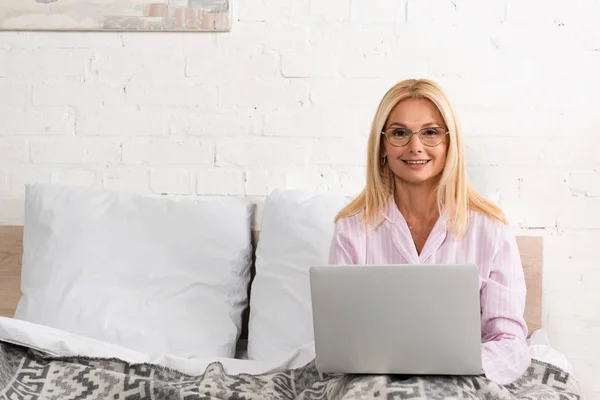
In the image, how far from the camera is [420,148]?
161 centimetres

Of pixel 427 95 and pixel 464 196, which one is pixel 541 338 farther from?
pixel 427 95

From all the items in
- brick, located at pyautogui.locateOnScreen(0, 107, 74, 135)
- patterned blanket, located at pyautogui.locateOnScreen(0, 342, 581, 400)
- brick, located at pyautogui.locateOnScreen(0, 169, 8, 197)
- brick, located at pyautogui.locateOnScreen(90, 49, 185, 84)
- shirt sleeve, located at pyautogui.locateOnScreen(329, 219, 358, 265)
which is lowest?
patterned blanket, located at pyautogui.locateOnScreen(0, 342, 581, 400)

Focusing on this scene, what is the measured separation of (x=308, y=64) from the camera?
6.99 ft

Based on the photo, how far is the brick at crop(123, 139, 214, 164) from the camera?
2176 millimetres

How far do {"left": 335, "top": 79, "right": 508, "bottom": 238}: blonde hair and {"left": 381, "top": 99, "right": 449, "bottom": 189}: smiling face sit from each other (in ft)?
0.05

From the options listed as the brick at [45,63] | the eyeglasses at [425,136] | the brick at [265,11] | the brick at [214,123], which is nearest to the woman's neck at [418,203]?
the eyeglasses at [425,136]

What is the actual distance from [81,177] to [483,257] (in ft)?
4.05

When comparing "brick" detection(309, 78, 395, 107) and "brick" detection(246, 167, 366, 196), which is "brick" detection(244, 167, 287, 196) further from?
"brick" detection(309, 78, 395, 107)

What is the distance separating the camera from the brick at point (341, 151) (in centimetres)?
213

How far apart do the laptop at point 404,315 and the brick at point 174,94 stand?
108cm

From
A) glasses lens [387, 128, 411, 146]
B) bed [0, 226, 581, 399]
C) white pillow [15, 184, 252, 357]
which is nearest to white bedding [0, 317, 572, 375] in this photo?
bed [0, 226, 581, 399]

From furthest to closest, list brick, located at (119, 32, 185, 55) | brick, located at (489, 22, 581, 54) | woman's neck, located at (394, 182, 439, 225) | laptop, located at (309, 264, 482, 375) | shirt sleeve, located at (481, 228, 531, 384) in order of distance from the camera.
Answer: brick, located at (119, 32, 185, 55)
brick, located at (489, 22, 581, 54)
woman's neck, located at (394, 182, 439, 225)
shirt sleeve, located at (481, 228, 531, 384)
laptop, located at (309, 264, 482, 375)

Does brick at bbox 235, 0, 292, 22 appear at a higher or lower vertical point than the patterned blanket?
higher

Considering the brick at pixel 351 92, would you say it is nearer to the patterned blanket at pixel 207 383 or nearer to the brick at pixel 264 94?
the brick at pixel 264 94
